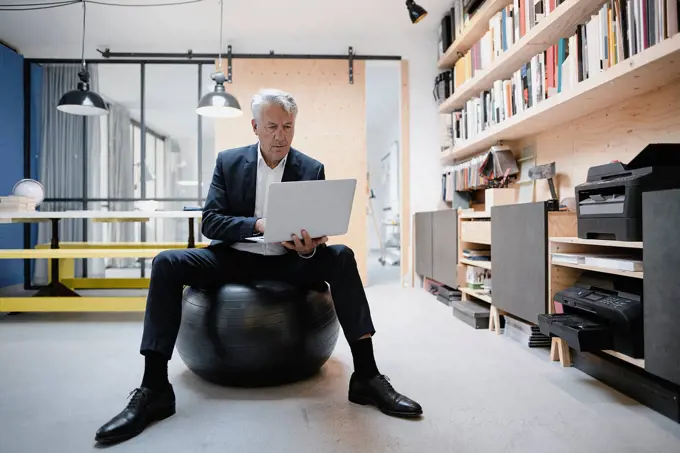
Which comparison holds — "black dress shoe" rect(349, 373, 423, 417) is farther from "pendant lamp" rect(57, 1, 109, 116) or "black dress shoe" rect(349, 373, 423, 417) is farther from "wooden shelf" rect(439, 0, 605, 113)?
"pendant lamp" rect(57, 1, 109, 116)

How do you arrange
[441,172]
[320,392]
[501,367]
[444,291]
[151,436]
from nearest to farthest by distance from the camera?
[151,436]
[320,392]
[501,367]
[444,291]
[441,172]

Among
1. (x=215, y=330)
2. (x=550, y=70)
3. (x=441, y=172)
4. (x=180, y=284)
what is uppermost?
(x=550, y=70)

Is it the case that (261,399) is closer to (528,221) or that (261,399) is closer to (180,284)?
(180,284)

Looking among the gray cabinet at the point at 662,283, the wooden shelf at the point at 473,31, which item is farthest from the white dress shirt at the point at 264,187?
the wooden shelf at the point at 473,31

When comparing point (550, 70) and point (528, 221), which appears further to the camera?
point (550, 70)

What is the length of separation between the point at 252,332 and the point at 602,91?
1.96m

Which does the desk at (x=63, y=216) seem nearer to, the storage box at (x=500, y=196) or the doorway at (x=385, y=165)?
the storage box at (x=500, y=196)

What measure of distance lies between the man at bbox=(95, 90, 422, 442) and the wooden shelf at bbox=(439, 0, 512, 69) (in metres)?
2.23

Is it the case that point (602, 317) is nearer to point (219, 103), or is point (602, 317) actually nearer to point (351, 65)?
point (219, 103)

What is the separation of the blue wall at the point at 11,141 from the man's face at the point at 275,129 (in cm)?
391

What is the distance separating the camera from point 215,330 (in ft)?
5.25

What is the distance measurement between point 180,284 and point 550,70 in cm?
227

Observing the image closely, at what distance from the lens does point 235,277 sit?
5.69ft

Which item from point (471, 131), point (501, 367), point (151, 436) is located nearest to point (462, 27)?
point (471, 131)
